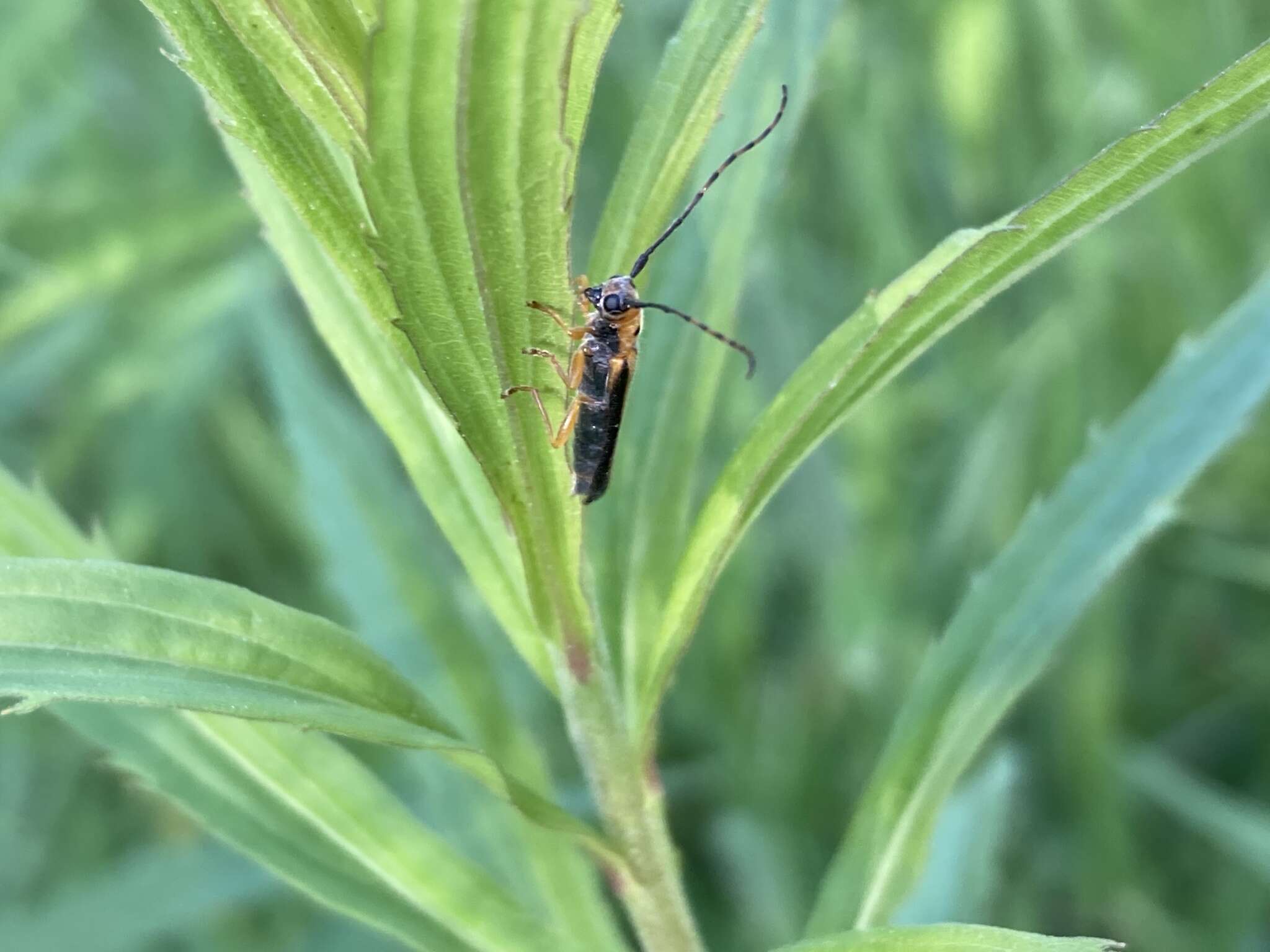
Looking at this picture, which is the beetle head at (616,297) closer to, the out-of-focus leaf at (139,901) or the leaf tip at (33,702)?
the leaf tip at (33,702)

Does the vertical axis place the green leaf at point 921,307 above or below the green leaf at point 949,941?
above

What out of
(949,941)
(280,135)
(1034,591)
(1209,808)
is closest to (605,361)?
(1034,591)

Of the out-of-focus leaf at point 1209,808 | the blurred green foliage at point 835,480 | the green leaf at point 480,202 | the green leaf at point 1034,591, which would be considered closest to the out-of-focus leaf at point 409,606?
the blurred green foliage at point 835,480

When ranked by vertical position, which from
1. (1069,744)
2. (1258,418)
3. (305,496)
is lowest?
(1069,744)

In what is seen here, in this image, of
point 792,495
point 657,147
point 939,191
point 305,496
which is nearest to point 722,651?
point 792,495

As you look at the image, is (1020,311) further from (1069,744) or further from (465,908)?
(465,908)

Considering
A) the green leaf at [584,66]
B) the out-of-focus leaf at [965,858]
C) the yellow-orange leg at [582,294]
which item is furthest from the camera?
the out-of-focus leaf at [965,858]
